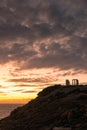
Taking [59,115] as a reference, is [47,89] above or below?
above

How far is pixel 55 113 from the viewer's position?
4778 cm

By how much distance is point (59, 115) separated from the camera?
46.4 metres

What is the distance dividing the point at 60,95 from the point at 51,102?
2.70 m

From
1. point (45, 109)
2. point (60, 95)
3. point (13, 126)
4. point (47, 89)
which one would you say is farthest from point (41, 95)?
point (13, 126)

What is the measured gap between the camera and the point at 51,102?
53.4 m

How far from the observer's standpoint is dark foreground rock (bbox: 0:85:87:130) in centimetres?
4412

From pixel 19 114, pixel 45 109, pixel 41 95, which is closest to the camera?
pixel 45 109

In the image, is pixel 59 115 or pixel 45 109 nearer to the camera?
pixel 59 115

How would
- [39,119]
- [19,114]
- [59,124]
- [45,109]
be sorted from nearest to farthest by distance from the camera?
[59,124], [39,119], [45,109], [19,114]

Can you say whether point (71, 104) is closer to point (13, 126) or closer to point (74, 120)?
point (74, 120)

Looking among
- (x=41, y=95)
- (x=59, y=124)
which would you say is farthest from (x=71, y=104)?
(x=41, y=95)

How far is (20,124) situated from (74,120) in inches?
337

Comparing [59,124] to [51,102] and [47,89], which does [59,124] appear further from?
[47,89]

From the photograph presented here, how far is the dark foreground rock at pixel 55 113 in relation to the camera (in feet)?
145
